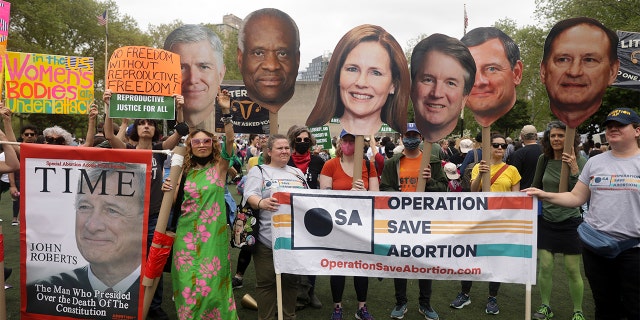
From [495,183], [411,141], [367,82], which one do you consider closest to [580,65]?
[495,183]

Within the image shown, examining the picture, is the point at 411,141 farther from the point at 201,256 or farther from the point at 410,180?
the point at 201,256

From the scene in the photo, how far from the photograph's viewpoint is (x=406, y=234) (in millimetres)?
3859

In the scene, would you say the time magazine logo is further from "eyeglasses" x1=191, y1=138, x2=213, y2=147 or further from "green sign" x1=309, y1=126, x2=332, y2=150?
"green sign" x1=309, y1=126, x2=332, y2=150

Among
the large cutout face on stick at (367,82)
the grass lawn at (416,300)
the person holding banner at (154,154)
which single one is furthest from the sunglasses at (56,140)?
the large cutout face on stick at (367,82)

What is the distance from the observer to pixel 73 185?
391 cm

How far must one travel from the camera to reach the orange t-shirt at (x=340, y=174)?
461 cm

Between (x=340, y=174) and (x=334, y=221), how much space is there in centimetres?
86

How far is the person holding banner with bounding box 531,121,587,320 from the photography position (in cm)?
451

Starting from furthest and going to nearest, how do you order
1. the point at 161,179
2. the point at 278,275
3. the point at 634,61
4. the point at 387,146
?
the point at 387,146 < the point at 634,61 < the point at 161,179 < the point at 278,275

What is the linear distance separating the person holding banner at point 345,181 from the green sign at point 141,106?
175 cm

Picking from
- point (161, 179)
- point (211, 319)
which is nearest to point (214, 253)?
point (211, 319)

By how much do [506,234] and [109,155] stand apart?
11.4ft

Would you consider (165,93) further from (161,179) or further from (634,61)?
(634,61)

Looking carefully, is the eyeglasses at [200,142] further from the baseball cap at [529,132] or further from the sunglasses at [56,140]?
the baseball cap at [529,132]
